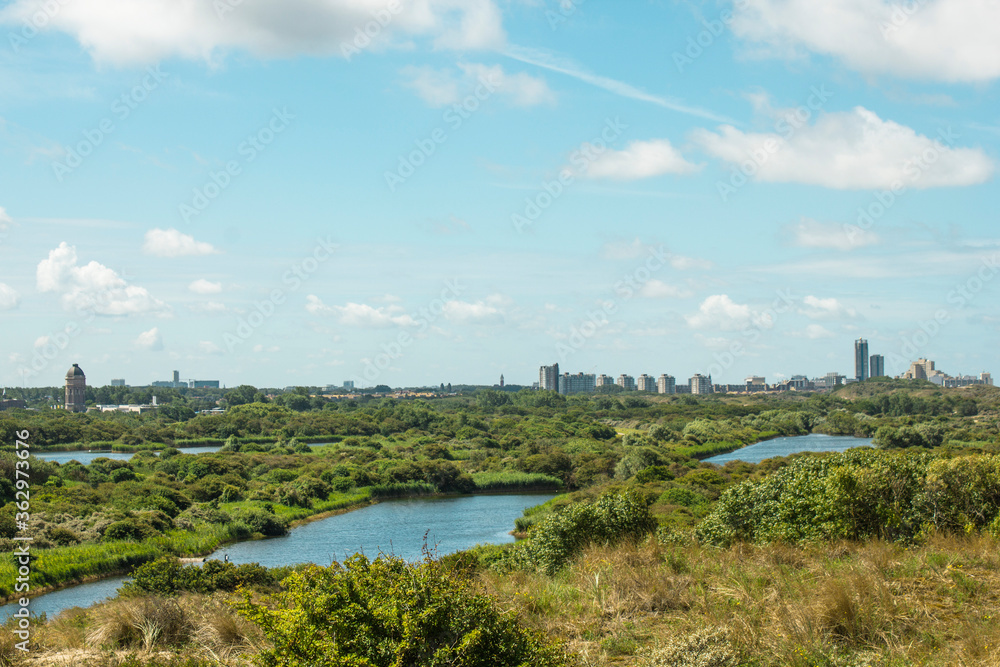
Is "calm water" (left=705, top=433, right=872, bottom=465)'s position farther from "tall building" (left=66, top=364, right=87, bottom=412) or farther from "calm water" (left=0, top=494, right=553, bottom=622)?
"tall building" (left=66, top=364, right=87, bottom=412)

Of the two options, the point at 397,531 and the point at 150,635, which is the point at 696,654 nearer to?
the point at 150,635

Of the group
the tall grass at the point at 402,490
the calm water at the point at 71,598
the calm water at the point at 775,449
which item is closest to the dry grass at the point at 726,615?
the calm water at the point at 71,598

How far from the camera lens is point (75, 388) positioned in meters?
144

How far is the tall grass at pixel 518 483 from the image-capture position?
64750 mm

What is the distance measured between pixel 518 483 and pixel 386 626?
6073cm

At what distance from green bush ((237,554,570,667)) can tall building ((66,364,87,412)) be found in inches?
6146

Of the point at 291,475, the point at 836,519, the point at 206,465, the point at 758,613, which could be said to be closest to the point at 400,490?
the point at 291,475

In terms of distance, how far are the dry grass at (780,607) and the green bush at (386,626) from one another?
1356 mm

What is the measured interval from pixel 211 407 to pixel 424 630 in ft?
585

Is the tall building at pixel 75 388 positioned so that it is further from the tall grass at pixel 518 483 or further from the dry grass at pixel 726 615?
the dry grass at pixel 726 615

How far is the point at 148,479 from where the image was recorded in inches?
1924

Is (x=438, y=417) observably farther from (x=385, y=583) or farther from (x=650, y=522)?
(x=385, y=583)

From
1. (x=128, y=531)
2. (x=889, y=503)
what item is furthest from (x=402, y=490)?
(x=889, y=503)

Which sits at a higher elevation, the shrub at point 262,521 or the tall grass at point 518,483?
the shrub at point 262,521
